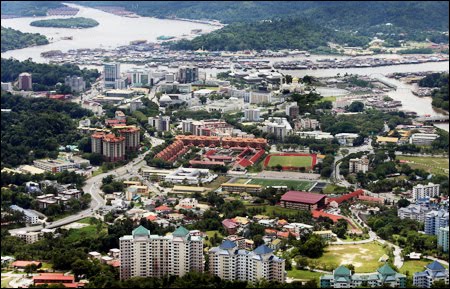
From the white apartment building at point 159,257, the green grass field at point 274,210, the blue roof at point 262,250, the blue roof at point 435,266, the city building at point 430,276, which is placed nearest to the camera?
the city building at point 430,276

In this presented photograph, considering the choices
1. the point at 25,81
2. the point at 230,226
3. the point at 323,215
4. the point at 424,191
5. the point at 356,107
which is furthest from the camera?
the point at 25,81

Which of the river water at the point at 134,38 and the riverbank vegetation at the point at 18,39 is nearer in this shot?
the river water at the point at 134,38

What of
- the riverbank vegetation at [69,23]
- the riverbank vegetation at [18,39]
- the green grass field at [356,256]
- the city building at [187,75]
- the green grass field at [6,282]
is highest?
the riverbank vegetation at [69,23]

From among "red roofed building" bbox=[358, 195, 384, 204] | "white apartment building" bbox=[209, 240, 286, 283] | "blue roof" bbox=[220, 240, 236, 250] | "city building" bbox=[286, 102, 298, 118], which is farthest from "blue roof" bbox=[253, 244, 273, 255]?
"city building" bbox=[286, 102, 298, 118]

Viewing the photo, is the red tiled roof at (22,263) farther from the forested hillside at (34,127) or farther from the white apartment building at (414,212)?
the forested hillside at (34,127)

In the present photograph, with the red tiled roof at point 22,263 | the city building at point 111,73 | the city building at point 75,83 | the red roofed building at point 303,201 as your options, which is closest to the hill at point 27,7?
the city building at point 111,73

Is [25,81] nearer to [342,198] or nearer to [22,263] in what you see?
[342,198]

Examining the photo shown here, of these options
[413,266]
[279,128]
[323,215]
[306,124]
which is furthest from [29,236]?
[306,124]
